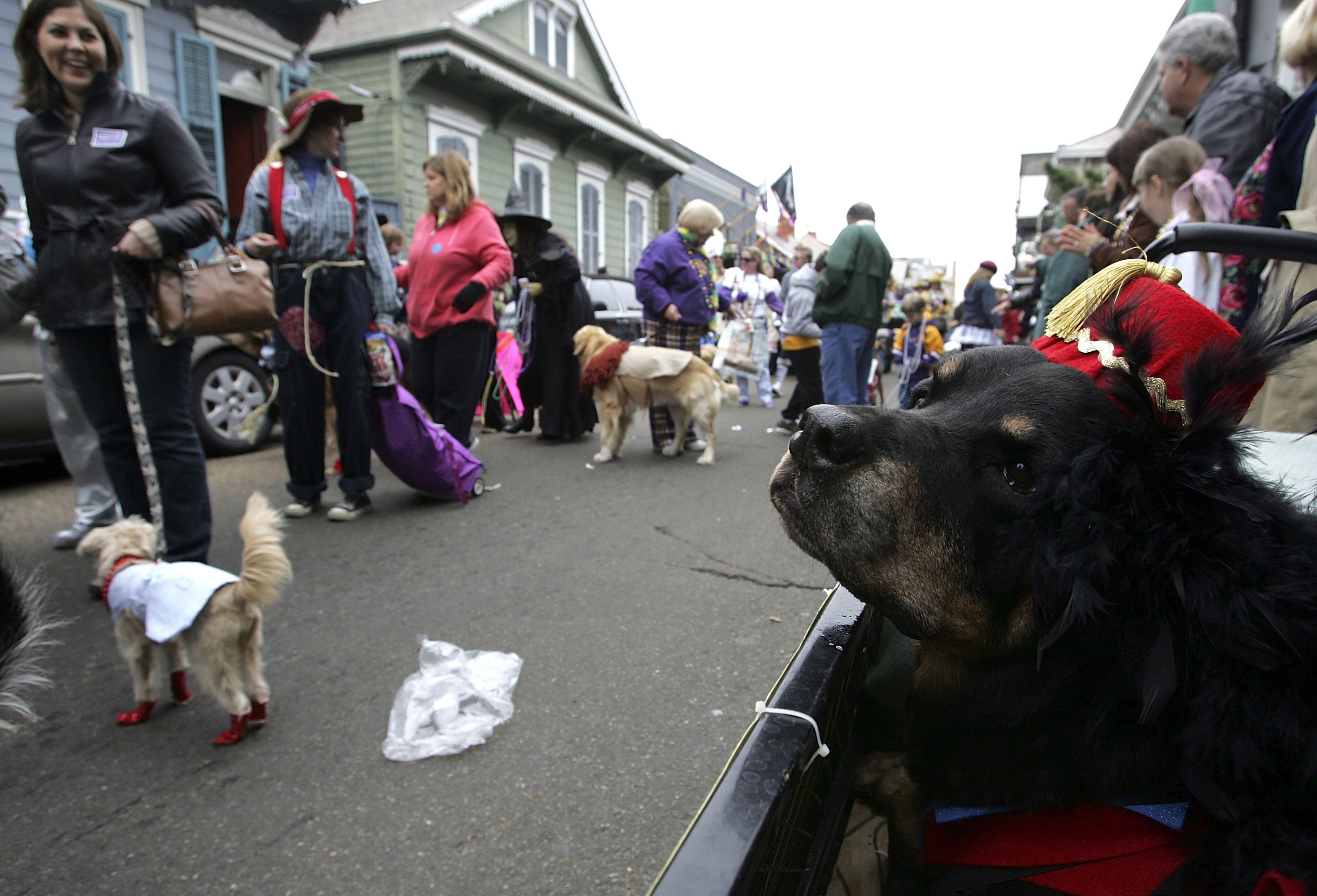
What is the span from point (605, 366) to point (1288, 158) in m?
4.98

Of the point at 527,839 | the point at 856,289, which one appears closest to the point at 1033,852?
the point at 527,839

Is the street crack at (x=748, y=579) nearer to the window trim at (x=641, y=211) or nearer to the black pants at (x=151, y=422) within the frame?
the black pants at (x=151, y=422)

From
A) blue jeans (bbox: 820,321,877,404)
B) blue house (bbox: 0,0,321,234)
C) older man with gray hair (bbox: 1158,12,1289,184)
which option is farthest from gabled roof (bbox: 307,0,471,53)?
older man with gray hair (bbox: 1158,12,1289,184)

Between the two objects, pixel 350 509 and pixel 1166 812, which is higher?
pixel 1166 812

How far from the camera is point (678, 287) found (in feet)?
23.7

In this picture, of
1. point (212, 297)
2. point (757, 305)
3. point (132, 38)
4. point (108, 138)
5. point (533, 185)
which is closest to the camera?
point (108, 138)

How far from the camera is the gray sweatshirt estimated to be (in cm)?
859

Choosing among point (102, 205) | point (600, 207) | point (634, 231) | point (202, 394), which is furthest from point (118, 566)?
point (634, 231)

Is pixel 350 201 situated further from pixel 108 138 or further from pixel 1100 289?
pixel 1100 289

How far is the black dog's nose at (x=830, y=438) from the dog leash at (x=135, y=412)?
291 centimetres

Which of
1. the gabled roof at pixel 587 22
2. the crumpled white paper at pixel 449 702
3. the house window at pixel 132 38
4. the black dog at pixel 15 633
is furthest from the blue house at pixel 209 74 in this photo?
the black dog at pixel 15 633

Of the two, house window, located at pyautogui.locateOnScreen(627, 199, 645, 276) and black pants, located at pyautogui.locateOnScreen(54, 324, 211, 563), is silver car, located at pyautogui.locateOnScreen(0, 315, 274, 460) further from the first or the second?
house window, located at pyautogui.locateOnScreen(627, 199, 645, 276)

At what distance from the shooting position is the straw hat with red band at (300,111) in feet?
14.2

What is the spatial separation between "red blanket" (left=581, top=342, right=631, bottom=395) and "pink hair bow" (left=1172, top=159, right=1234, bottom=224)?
4.41 meters
